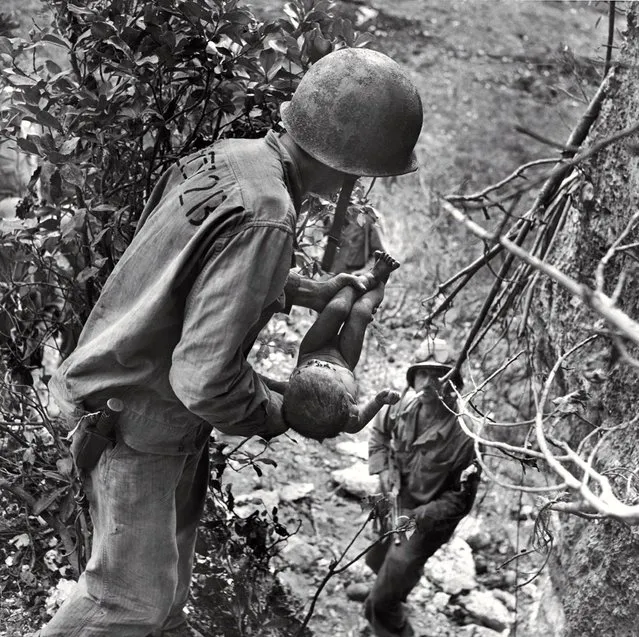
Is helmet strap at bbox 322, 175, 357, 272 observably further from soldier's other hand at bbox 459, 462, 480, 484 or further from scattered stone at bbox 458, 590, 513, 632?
scattered stone at bbox 458, 590, 513, 632

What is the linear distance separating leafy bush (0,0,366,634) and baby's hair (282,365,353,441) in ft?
3.66

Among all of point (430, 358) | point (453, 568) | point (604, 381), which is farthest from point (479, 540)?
point (604, 381)

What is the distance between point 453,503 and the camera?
5785 millimetres

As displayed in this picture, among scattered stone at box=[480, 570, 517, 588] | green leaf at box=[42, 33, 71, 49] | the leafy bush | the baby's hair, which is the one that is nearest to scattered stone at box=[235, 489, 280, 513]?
scattered stone at box=[480, 570, 517, 588]

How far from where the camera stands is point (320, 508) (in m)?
6.68

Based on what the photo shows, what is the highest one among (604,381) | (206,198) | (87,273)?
(206,198)

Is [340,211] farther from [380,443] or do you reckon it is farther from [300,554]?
[300,554]

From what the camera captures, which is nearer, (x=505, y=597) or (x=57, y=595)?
(x=57, y=595)

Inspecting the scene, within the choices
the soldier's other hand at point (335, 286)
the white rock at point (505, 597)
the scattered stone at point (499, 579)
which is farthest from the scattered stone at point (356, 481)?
the soldier's other hand at point (335, 286)

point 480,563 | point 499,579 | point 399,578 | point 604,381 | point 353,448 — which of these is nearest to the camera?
point 604,381

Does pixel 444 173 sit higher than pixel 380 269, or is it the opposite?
pixel 380 269

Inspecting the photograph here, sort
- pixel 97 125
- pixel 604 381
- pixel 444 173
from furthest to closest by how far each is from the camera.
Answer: pixel 444 173 < pixel 604 381 < pixel 97 125

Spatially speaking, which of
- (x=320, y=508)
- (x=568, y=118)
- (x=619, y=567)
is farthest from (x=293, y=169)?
(x=568, y=118)

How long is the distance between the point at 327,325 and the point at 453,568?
378 cm
